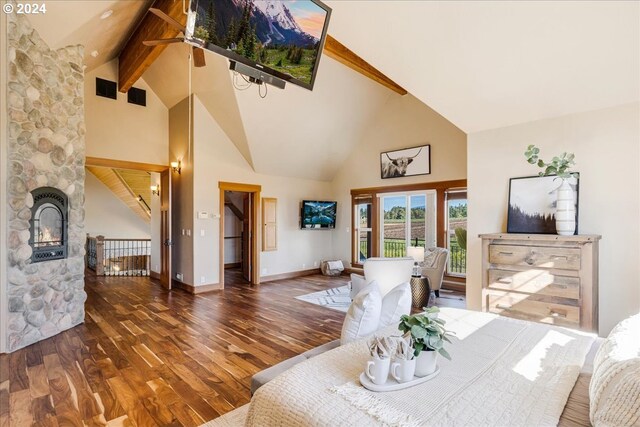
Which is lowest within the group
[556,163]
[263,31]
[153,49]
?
[556,163]

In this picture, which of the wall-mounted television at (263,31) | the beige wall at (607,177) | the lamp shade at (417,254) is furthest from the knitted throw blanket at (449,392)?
the lamp shade at (417,254)

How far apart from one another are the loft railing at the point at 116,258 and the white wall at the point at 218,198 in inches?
104

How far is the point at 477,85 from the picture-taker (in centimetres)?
292

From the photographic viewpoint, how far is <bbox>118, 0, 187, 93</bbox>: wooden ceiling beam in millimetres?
3959

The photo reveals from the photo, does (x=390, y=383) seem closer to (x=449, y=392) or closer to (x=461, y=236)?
(x=449, y=392)

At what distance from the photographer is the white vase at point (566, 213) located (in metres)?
2.71

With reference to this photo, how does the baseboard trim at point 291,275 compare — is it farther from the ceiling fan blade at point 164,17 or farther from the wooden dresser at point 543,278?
the ceiling fan blade at point 164,17

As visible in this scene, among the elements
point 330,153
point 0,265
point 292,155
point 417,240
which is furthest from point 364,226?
point 0,265

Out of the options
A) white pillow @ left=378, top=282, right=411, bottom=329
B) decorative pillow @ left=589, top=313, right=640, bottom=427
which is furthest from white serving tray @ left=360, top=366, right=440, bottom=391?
white pillow @ left=378, top=282, right=411, bottom=329

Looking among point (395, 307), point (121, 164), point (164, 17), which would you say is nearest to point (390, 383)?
point (395, 307)

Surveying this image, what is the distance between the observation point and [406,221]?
23.0 feet

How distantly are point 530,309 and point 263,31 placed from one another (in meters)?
3.24

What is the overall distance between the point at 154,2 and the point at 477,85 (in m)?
4.33

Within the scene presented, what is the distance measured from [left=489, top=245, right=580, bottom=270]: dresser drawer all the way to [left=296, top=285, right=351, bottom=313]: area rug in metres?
2.48
